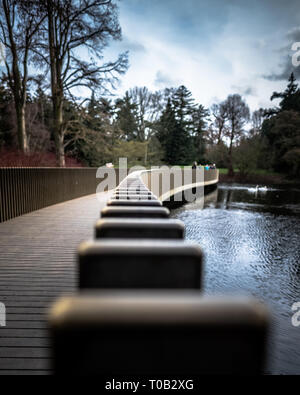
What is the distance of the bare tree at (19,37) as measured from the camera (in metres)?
13.3

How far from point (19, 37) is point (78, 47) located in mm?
3362

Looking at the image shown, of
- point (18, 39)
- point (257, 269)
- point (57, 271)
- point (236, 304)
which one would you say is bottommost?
point (257, 269)

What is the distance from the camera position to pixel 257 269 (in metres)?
9.51

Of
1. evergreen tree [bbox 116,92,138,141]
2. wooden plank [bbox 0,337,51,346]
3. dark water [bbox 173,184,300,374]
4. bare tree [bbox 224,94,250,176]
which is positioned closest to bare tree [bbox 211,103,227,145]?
bare tree [bbox 224,94,250,176]

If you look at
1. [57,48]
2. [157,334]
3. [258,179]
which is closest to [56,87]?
[57,48]

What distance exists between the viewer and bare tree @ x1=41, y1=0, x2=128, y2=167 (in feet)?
46.5

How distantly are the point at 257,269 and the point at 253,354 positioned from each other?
10.2m

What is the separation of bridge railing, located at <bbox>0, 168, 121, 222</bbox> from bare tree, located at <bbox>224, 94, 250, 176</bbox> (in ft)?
138

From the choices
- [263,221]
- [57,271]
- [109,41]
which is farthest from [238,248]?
[109,41]

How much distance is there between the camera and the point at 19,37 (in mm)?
14242

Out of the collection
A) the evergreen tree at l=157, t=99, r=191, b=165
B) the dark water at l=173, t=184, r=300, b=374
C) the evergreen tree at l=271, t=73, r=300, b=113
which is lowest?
the dark water at l=173, t=184, r=300, b=374

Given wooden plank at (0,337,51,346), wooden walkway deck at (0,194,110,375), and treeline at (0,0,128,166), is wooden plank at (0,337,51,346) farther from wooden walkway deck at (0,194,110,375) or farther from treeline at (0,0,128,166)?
treeline at (0,0,128,166)

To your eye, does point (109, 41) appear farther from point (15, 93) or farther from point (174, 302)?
point (174, 302)

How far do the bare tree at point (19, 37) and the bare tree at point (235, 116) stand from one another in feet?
137
